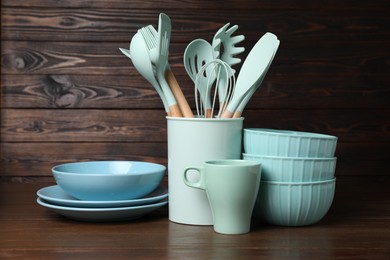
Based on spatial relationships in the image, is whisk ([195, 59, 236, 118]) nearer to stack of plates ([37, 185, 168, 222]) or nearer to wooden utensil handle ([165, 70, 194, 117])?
wooden utensil handle ([165, 70, 194, 117])

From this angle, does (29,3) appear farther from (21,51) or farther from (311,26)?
(311,26)

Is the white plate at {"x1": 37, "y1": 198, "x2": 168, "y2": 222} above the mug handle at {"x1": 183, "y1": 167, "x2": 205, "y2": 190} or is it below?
below

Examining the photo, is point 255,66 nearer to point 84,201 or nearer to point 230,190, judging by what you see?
point 230,190

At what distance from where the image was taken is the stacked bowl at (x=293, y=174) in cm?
100

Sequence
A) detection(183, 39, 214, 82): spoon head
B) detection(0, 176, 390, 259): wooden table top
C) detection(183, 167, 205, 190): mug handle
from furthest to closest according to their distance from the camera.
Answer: detection(183, 39, 214, 82): spoon head, detection(183, 167, 205, 190): mug handle, detection(0, 176, 390, 259): wooden table top

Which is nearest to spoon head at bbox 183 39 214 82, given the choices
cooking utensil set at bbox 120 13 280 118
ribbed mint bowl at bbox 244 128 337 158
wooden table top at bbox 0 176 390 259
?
cooking utensil set at bbox 120 13 280 118

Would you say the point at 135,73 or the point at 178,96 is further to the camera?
the point at 135,73

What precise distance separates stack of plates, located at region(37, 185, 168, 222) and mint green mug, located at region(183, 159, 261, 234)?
10cm

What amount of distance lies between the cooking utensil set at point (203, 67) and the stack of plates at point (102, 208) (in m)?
0.16

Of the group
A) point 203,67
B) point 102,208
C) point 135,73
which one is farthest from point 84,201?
point 135,73

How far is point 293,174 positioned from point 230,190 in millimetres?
114

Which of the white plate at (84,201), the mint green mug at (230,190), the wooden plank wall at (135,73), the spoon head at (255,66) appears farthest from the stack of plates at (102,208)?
the wooden plank wall at (135,73)

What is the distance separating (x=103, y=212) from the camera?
1.02 metres

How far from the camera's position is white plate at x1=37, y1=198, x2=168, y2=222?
1021 millimetres
